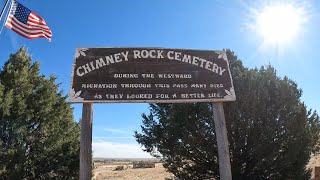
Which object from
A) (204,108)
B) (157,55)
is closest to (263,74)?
(204,108)

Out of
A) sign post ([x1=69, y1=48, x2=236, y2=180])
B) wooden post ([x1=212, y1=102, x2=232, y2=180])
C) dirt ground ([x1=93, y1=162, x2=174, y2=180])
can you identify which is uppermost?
sign post ([x1=69, y1=48, x2=236, y2=180])

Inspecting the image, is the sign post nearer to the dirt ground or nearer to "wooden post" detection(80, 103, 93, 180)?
"wooden post" detection(80, 103, 93, 180)

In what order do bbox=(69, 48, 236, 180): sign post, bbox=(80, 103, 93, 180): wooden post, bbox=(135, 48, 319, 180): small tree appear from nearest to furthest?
bbox=(80, 103, 93, 180): wooden post, bbox=(69, 48, 236, 180): sign post, bbox=(135, 48, 319, 180): small tree

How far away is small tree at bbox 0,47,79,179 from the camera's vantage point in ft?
60.8

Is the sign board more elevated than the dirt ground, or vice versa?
the sign board

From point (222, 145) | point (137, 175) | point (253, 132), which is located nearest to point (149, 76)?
point (222, 145)

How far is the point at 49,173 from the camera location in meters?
19.6

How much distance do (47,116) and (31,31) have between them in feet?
27.7

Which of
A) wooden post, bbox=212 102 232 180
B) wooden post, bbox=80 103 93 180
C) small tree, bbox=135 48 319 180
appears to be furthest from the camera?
small tree, bbox=135 48 319 180

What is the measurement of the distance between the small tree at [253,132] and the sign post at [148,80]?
18.4ft

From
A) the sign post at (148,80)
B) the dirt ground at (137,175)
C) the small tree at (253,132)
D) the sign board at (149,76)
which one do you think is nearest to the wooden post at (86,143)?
the sign post at (148,80)

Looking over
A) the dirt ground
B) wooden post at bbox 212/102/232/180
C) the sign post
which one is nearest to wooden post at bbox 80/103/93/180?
the sign post

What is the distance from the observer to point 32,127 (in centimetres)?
2058

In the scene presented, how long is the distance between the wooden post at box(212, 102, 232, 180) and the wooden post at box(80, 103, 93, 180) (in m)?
3.11
